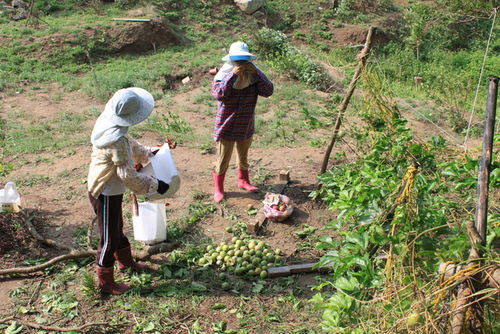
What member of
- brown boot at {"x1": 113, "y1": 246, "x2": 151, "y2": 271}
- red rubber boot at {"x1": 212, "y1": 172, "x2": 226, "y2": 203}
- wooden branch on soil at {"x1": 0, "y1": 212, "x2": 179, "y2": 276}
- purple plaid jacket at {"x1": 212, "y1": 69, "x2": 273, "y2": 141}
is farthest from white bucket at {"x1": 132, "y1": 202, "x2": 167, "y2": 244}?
purple plaid jacket at {"x1": 212, "y1": 69, "x2": 273, "y2": 141}

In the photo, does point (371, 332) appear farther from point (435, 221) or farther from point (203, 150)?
point (203, 150)

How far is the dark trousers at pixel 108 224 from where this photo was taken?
11.7 ft

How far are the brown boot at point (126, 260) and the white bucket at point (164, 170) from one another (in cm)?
59

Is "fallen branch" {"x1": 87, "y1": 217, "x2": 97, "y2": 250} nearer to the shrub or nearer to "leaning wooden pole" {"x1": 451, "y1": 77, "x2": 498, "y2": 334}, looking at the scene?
"leaning wooden pole" {"x1": 451, "y1": 77, "x2": 498, "y2": 334}

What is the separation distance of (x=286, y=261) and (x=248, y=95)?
1.68 metres

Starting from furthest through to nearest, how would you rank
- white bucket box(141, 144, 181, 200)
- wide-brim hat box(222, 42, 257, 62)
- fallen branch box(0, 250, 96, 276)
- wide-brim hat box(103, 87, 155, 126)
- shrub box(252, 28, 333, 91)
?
shrub box(252, 28, 333, 91)
wide-brim hat box(222, 42, 257, 62)
fallen branch box(0, 250, 96, 276)
white bucket box(141, 144, 181, 200)
wide-brim hat box(103, 87, 155, 126)

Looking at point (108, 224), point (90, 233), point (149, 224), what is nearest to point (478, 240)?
point (108, 224)

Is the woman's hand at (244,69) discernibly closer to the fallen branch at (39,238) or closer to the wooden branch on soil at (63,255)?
the wooden branch on soil at (63,255)

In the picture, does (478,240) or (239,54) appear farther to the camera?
(239,54)

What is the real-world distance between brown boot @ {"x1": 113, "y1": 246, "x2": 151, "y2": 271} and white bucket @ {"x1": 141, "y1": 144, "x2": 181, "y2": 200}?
0.59 m

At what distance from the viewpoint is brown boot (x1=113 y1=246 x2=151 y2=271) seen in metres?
3.98

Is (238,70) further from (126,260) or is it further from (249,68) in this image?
(126,260)

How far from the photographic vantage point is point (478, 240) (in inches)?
72.8

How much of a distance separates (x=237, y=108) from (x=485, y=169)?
3142 millimetres
